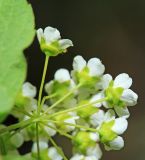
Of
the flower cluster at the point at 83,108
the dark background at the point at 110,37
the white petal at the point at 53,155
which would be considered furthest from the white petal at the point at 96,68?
the dark background at the point at 110,37

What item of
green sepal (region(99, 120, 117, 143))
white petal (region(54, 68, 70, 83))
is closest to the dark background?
white petal (region(54, 68, 70, 83))

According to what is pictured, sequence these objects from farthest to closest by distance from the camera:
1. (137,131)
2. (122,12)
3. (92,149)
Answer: (122,12) < (137,131) < (92,149)

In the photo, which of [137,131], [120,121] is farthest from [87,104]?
[137,131]

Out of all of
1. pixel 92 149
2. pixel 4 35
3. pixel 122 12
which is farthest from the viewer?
pixel 122 12

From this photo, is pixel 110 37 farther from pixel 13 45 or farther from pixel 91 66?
pixel 13 45

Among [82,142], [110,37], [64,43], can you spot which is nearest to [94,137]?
[82,142]

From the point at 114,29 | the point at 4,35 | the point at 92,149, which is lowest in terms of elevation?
the point at 92,149

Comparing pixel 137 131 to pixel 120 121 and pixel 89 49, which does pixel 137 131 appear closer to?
pixel 89 49
